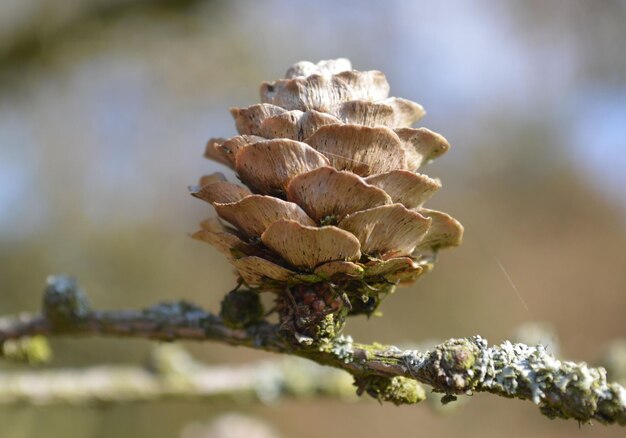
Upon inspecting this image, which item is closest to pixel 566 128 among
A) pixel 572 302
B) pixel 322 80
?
pixel 572 302

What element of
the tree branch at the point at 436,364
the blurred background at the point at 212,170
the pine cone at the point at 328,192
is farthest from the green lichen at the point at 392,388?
the blurred background at the point at 212,170

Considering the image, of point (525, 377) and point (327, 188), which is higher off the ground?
point (327, 188)

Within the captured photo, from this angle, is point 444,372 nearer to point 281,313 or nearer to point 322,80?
point 281,313

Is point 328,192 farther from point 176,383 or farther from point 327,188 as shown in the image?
point 176,383

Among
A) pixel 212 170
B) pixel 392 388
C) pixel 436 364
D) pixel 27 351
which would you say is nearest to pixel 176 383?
pixel 27 351

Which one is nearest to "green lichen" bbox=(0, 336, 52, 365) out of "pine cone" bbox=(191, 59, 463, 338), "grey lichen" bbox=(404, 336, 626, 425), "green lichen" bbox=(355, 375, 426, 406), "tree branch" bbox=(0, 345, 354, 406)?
"tree branch" bbox=(0, 345, 354, 406)

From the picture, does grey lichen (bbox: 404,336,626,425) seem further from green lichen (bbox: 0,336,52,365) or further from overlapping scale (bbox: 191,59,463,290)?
green lichen (bbox: 0,336,52,365)
